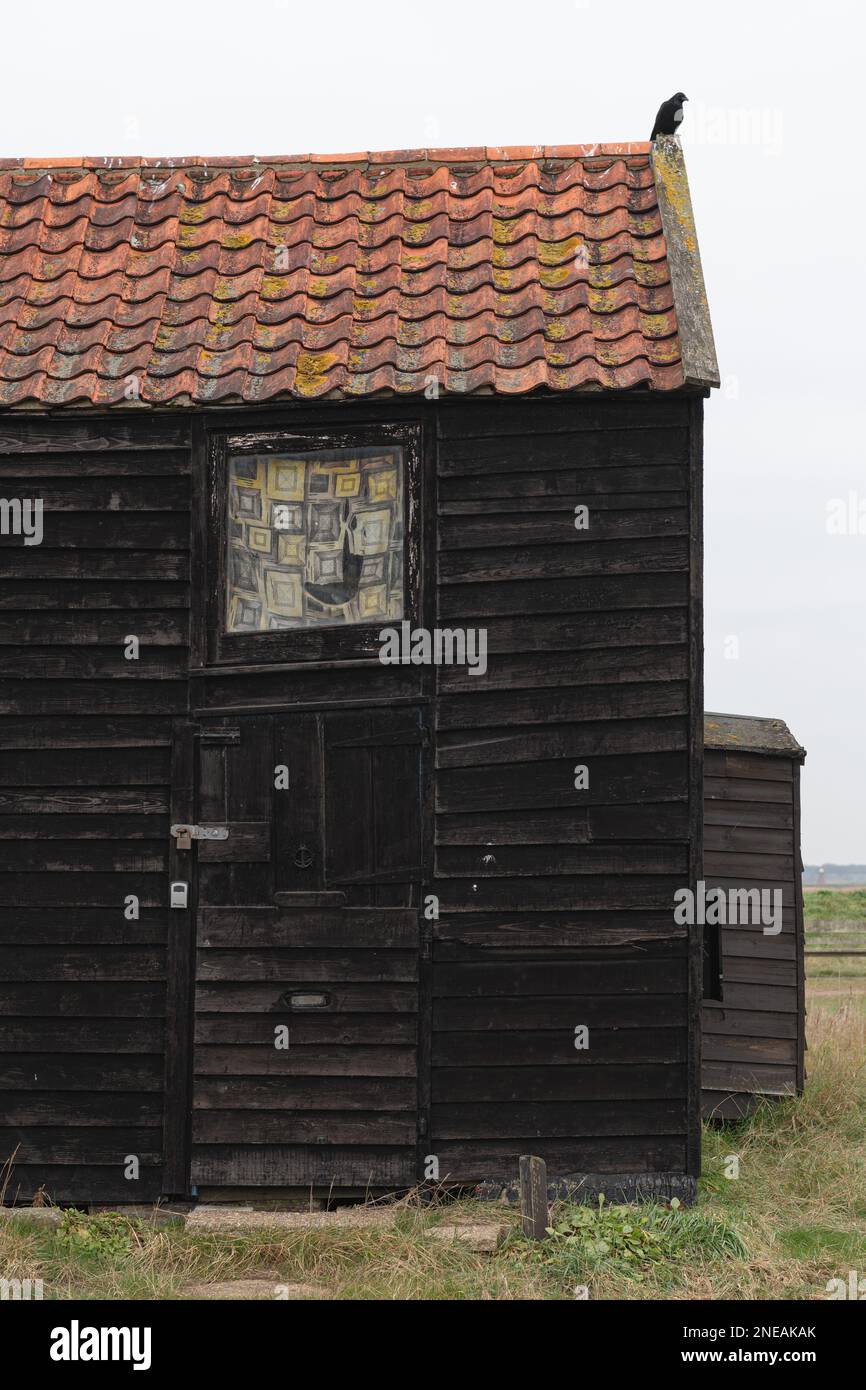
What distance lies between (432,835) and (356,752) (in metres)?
0.61

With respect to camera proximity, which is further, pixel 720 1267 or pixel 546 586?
pixel 546 586

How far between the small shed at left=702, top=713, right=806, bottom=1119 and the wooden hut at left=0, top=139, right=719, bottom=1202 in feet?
8.57

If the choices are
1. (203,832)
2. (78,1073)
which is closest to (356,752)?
(203,832)

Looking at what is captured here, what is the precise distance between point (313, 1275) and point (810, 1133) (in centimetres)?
414

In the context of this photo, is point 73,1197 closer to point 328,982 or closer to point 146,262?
point 328,982

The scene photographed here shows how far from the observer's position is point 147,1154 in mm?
7531

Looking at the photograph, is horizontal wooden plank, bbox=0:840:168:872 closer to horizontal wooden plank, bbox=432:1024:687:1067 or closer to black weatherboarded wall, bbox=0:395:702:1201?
black weatherboarded wall, bbox=0:395:702:1201

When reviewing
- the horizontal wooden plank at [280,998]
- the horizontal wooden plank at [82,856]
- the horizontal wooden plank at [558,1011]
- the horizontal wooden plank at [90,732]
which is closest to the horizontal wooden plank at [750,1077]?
the horizontal wooden plank at [558,1011]

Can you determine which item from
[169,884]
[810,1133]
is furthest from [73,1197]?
[810,1133]

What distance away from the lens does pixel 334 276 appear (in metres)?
8.34

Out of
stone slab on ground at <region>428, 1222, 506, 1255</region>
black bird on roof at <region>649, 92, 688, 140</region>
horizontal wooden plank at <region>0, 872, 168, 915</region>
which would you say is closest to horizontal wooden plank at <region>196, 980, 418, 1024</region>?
horizontal wooden plank at <region>0, 872, 168, 915</region>

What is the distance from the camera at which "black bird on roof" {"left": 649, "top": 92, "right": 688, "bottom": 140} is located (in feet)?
27.6
